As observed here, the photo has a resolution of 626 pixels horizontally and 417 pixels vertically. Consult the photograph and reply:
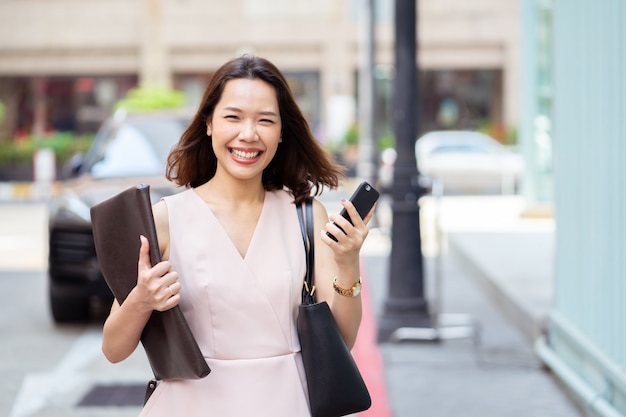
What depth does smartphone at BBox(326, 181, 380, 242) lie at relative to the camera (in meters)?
2.75

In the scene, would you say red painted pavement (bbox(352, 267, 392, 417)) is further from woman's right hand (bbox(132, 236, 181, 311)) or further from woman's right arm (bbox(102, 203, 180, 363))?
woman's right hand (bbox(132, 236, 181, 311))

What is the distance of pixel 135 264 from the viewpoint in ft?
8.90

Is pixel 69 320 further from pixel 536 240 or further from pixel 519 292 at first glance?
pixel 536 240

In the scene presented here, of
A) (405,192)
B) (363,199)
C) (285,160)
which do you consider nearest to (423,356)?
(405,192)

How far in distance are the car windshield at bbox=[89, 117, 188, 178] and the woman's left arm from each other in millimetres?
6394

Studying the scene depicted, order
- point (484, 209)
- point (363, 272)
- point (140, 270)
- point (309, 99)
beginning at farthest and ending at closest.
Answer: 1. point (309, 99)
2. point (484, 209)
3. point (363, 272)
4. point (140, 270)

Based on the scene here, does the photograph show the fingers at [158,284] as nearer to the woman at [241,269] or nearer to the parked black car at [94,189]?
the woman at [241,269]

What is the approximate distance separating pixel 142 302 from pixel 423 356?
4.80m

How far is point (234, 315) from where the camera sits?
8.98 feet

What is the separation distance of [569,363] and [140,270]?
4069 millimetres

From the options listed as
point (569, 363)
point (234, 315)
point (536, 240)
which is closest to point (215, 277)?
point (234, 315)

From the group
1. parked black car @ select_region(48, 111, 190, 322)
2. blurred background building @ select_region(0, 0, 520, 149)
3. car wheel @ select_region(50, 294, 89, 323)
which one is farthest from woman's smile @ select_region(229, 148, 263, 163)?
blurred background building @ select_region(0, 0, 520, 149)

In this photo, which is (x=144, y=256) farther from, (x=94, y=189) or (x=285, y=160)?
(x=94, y=189)

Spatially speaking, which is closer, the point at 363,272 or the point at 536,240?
the point at 363,272
